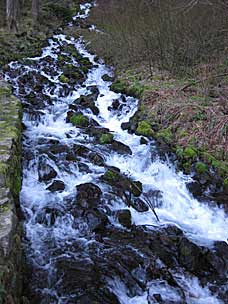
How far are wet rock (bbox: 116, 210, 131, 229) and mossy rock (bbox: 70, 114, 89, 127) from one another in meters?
3.08

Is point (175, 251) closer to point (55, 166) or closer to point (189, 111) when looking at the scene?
point (55, 166)

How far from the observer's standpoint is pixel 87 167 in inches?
238

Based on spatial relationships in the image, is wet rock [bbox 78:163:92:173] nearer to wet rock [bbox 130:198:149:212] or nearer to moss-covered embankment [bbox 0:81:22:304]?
wet rock [bbox 130:198:149:212]

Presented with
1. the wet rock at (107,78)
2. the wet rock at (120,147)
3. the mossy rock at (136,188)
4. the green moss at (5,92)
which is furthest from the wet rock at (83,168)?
the wet rock at (107,78)

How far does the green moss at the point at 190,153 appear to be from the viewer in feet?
20.6

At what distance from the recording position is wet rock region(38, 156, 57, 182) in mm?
5699

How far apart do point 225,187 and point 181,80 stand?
3.89 m

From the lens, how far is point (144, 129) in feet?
23.8

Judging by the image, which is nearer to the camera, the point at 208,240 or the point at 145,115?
the point at 208,240

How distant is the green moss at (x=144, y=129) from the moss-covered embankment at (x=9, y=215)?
2567mm

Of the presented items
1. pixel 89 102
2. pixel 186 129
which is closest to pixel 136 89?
pixel 89 102

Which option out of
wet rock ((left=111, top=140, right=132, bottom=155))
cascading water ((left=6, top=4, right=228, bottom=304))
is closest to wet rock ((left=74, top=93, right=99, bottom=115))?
cascading water ((left=6, top=4, right=228, bottom=304))

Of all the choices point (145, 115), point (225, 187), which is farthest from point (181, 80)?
point (225, 187)

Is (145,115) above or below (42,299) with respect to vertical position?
above
